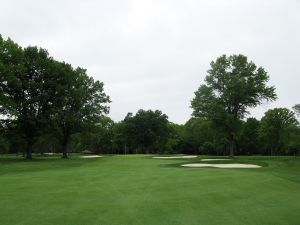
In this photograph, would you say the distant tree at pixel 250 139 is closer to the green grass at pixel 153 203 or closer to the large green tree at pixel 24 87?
the large green tree at pixel 24 87

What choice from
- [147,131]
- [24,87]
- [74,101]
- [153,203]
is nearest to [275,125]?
[147,131]

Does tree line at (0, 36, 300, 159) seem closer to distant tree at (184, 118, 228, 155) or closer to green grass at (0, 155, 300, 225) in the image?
distant tree at (184, 118, 228, 155)

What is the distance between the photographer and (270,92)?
184 ft

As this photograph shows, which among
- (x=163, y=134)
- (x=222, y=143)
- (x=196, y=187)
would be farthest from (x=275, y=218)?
(x=163, y=134)

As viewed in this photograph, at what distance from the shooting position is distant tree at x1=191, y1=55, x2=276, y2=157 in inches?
2173

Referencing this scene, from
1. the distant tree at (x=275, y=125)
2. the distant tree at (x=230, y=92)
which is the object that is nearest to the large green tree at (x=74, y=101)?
the distant tree at (x=230, y=92)

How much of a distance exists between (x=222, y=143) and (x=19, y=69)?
7272 cm

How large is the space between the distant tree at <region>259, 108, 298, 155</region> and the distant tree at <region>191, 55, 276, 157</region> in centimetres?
4396

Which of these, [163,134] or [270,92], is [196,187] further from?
[163,134]

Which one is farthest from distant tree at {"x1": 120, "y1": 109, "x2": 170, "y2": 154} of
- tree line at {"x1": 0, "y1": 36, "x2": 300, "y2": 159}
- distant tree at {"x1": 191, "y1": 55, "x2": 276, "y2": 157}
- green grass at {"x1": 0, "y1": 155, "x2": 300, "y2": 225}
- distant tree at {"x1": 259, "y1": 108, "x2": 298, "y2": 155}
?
green grass at {"x1": 0, "y1": 155, "x2": 300, "y2": 225}

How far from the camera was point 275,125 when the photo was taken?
100 meters

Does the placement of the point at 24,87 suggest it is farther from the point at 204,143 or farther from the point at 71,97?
the point at 204,143

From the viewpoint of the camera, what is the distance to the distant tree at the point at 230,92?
181 feet

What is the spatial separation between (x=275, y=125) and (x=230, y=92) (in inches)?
2000
